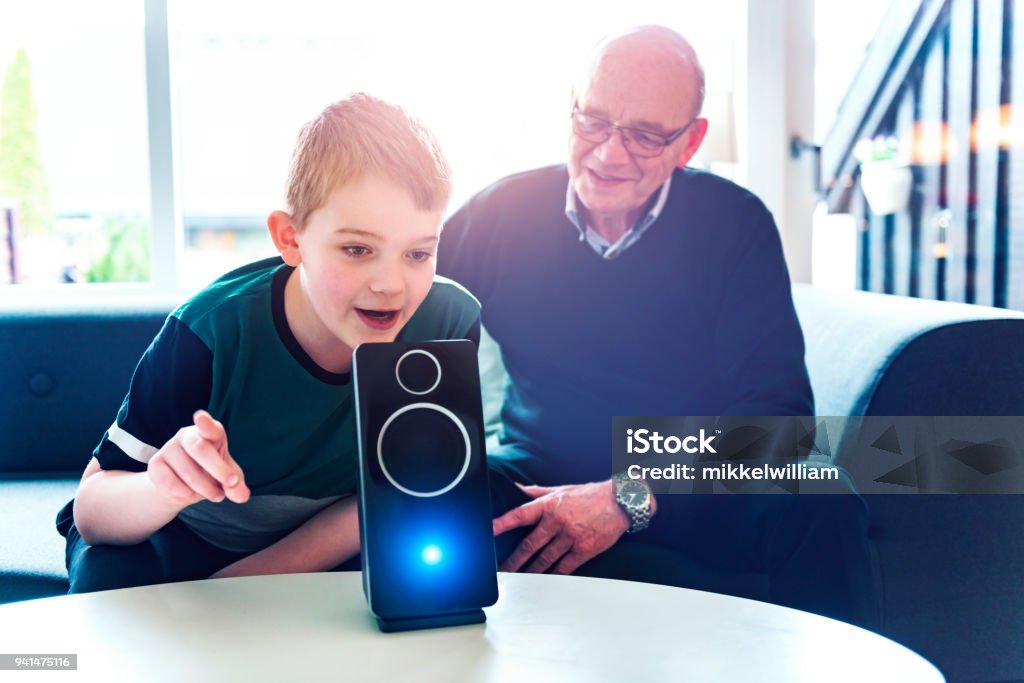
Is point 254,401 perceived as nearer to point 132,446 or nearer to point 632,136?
point 132,446

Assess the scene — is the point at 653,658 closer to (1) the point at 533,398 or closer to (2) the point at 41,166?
(1) the point at 533,398

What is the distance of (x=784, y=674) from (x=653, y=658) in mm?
91

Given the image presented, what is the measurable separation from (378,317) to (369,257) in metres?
0.07

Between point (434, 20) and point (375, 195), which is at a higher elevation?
point (434, 20)

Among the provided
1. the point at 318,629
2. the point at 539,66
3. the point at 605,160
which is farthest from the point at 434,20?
the point at 318,629

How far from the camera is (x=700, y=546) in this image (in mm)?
1353

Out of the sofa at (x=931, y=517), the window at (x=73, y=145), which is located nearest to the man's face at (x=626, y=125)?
the sofa at (x=931, y=517)

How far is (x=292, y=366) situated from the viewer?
1.03 m

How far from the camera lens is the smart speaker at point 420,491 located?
0.76 m

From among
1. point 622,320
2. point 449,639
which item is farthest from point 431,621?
point 622,320

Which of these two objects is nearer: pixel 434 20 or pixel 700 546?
pixel 700 546

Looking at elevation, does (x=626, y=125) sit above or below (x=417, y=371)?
above

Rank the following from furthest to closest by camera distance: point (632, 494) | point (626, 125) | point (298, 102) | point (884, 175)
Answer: point (298, 102) → point (884, 175) → point (626, 125) → point (632, 494)

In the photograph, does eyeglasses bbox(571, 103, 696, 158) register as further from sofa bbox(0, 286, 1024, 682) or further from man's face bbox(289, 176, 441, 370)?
man's face bbox(289, 176, 441, 370)
